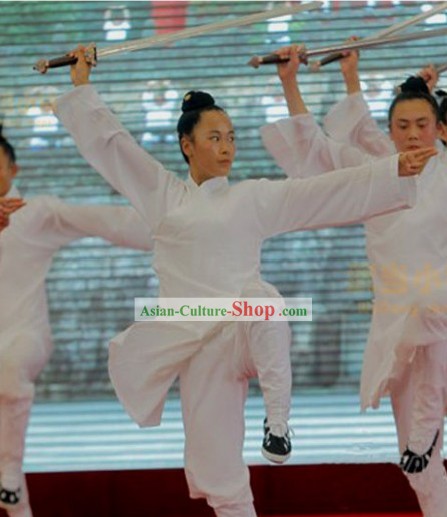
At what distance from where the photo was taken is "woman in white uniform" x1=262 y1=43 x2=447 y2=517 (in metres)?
3.47

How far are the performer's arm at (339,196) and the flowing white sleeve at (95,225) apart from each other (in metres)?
0.65

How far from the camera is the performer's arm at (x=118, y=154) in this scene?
3.53 m

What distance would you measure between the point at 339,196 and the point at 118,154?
637 mm

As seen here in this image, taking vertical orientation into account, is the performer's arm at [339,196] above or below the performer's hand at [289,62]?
below

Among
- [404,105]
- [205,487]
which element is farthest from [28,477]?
[404,105]

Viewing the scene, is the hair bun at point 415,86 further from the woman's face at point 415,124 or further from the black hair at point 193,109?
the black hair at point 193,109

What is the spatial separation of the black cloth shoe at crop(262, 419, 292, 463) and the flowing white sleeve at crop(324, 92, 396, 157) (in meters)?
1.06

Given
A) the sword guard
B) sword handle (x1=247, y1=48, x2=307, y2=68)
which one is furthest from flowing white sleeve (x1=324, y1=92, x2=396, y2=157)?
the sword guard

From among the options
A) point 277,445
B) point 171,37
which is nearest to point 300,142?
point 171,37

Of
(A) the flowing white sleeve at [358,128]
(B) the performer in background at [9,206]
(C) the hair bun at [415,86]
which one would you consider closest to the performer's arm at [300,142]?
(A) the flowing white sleeve at [358,128]

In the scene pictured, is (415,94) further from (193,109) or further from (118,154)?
(118,154)

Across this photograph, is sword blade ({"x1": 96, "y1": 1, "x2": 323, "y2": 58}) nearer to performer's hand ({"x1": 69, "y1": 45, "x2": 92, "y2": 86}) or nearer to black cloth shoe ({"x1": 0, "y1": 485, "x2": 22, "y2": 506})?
performer's hand ({"x1": 69, "y1": 45, "x2": 92, "y2": 86})

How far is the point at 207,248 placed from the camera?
11.1 feet

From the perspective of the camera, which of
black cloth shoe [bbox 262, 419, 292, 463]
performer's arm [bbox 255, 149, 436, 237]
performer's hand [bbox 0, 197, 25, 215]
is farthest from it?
performer's hand [bbox 0, 197, 25, 215]
